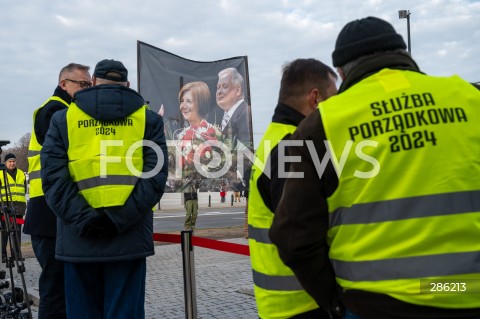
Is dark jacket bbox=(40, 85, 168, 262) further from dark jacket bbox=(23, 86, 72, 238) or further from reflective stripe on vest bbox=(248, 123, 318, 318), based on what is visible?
reflective stripe on vest bbox=(248, 123, 318, 318)

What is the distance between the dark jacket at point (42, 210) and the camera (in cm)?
418

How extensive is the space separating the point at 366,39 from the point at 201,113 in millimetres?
4101

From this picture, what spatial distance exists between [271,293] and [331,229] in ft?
2.12

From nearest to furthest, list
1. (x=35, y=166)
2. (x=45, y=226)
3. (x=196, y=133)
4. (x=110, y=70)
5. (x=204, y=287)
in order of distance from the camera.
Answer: (x=110, y=70) → (x=45, y=226) → (x=35, y=166) → (x=196, y=133) → (x=204, y=287)

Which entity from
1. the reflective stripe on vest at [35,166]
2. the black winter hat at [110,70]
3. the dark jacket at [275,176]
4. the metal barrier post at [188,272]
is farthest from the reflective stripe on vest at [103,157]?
the dark jacket at [275,176]

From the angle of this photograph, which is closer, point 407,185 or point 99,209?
point 407,185

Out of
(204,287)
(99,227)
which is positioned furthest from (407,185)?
(204,287)

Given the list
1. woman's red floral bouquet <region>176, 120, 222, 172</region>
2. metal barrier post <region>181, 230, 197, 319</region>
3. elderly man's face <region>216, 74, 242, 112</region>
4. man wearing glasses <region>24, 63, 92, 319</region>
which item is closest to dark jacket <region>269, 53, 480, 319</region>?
metal barrier post <region>181, 230, 197, 319</region>

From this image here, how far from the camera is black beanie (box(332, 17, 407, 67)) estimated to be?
1981mm

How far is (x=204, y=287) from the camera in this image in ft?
25.3

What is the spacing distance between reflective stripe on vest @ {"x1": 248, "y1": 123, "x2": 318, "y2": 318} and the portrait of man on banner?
2970mm

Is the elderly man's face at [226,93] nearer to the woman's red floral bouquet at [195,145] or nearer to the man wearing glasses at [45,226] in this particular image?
the woman's red floral bouquet at [195,145]

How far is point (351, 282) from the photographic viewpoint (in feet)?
6.10

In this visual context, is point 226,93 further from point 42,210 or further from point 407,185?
point 407,185
